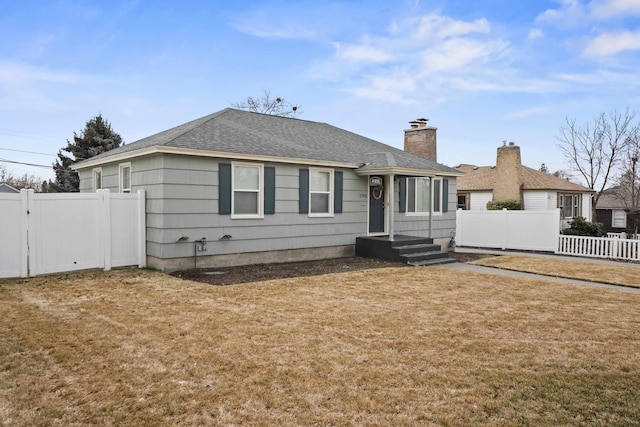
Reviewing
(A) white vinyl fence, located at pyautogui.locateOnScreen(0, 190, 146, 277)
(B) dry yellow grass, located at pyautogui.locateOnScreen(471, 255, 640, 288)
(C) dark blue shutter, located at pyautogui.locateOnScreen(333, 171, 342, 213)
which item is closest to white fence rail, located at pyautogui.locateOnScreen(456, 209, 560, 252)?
(B) dry yellow grass, located at pyautogui.locateOnScreen(471, 255, 640, 288)

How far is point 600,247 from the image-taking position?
14523 mm

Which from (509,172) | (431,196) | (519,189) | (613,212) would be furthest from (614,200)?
(431,196)

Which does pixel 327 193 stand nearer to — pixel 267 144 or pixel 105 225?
pixel 267 144

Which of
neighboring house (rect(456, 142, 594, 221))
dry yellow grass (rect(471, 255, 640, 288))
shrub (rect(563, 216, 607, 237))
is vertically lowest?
dry yellow grass (rect(471, 255, 640, 288))

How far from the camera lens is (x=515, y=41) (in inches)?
546

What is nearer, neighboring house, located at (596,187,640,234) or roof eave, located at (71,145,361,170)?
roof eave, located at (71,145,361,170)

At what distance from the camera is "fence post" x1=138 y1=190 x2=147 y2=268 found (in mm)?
10000

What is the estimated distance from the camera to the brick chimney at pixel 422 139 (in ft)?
59.1

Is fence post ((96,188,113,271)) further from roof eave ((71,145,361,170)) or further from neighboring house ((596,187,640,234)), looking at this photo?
neighboring house ((596,187,640,234))

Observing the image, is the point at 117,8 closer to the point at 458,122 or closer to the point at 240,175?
the point at 240,175

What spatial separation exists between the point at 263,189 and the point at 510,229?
34.6 feet

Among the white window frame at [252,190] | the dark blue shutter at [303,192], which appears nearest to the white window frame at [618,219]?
the dark blue shutter at [303,192]

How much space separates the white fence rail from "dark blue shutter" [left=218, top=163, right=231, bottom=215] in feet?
36.1

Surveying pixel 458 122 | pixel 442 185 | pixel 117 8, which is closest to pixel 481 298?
pixel 442 185
